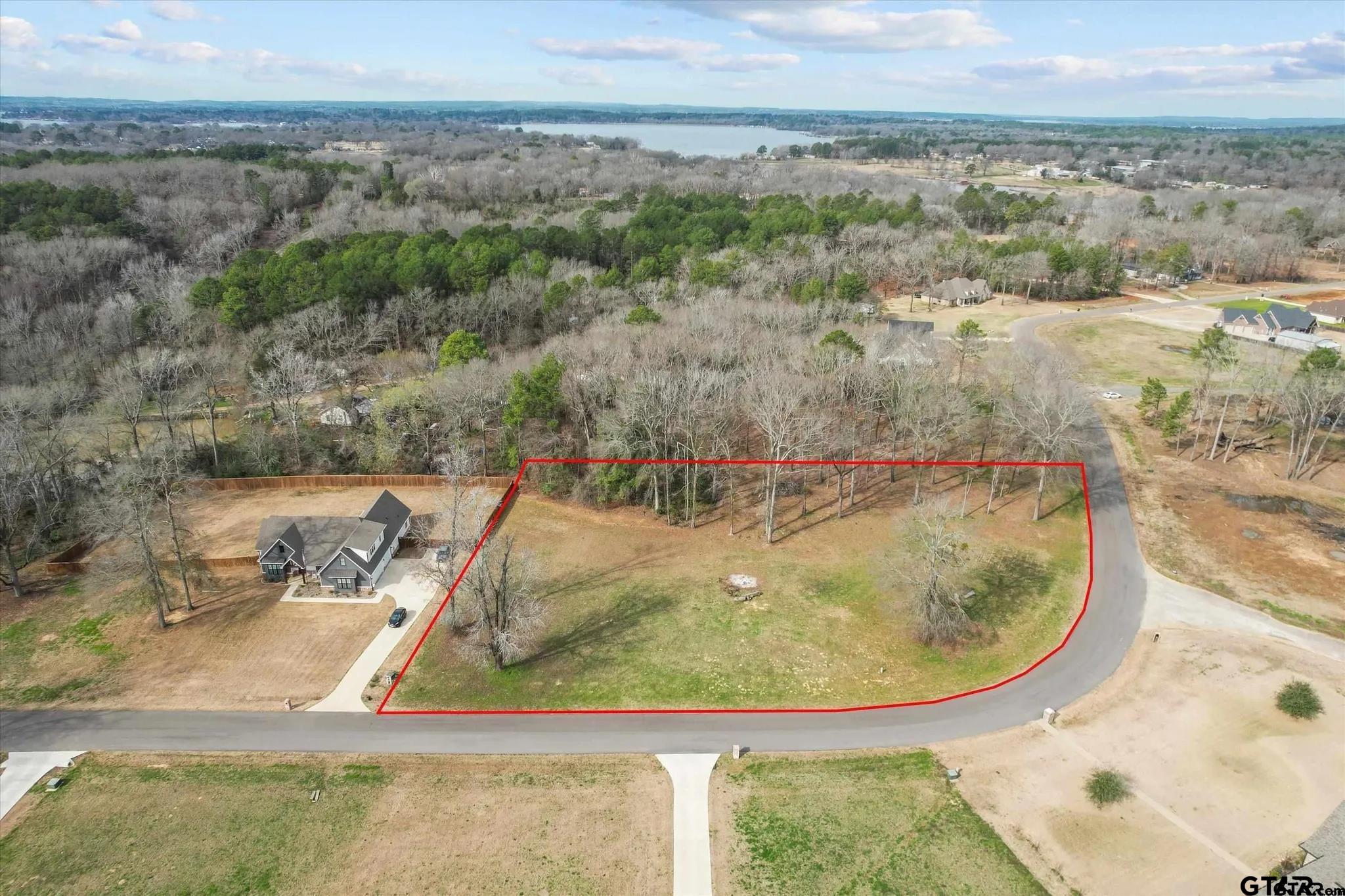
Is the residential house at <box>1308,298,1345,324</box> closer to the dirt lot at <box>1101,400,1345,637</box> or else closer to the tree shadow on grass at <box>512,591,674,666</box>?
the dirt lot at <box>1101,400,1345,637</box>

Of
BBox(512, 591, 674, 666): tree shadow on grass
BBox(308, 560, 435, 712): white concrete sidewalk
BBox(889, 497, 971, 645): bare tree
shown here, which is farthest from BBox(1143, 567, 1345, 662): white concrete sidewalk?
BBox(308, 560, 435, 712): white concrete sidewalk

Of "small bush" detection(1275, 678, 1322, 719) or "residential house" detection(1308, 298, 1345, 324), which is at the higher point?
"residential house" detection(1308, 298, 1345, 324)

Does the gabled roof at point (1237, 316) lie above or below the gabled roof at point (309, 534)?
above

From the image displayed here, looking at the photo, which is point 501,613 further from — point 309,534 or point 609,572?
point 309,534

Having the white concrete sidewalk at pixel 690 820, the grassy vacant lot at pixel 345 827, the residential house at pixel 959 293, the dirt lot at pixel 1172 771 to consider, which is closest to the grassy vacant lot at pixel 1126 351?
the residential house at pixel 959 293

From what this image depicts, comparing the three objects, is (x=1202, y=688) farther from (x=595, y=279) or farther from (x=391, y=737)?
(x=595, y=279)

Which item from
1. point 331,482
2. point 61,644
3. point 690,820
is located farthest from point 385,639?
point 331,482

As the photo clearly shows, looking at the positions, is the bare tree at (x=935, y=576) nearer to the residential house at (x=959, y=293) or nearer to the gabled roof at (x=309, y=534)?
the gabled roof at (x=309, y=534)
